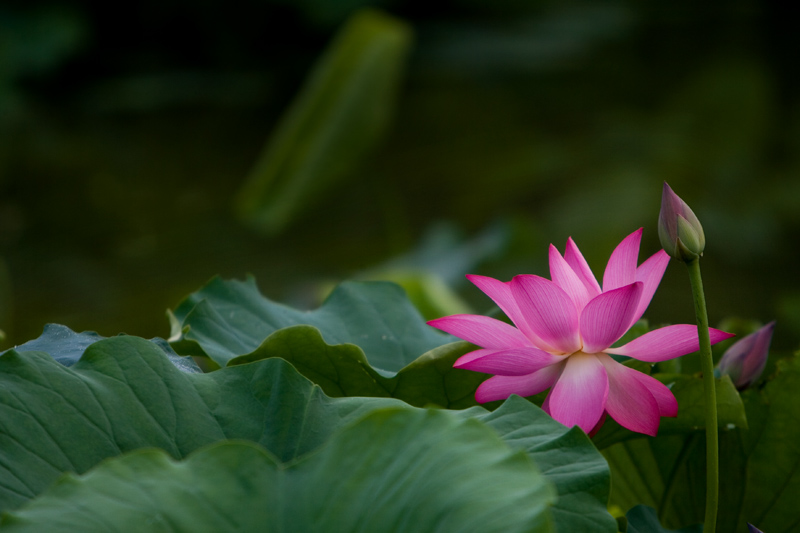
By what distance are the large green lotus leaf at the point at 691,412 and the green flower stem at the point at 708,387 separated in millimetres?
69

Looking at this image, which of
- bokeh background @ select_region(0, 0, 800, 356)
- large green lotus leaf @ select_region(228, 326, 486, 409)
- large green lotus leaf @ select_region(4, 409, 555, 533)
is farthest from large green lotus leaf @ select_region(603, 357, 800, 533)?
bokeh background @ select_region(0, 0, 800, 356)

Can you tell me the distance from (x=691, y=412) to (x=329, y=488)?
0.24 m

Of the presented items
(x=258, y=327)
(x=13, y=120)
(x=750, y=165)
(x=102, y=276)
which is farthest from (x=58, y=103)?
(x=258, y=327)

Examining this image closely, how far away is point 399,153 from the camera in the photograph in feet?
12.0

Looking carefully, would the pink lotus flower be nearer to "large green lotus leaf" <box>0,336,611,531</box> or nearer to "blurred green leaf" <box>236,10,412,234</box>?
"large green lotus leaf" <box>0,336,611,531</box>

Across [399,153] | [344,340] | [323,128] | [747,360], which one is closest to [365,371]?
[344,340]

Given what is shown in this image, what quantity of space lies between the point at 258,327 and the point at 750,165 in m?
2.82

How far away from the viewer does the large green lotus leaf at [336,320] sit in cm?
52

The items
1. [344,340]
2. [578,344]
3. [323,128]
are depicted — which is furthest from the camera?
[323,128]

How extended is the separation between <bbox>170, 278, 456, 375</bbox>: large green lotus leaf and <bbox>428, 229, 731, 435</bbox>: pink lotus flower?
150 mm

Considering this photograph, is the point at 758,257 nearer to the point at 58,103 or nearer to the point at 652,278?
the point at 652,278

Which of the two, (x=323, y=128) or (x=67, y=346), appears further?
(x=323, y=128)

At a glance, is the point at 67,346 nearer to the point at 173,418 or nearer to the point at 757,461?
the point at 173,418

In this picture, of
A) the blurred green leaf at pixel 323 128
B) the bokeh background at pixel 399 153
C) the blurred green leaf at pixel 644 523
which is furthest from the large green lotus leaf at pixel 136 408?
the blurred green leaf at pixel 323 128
